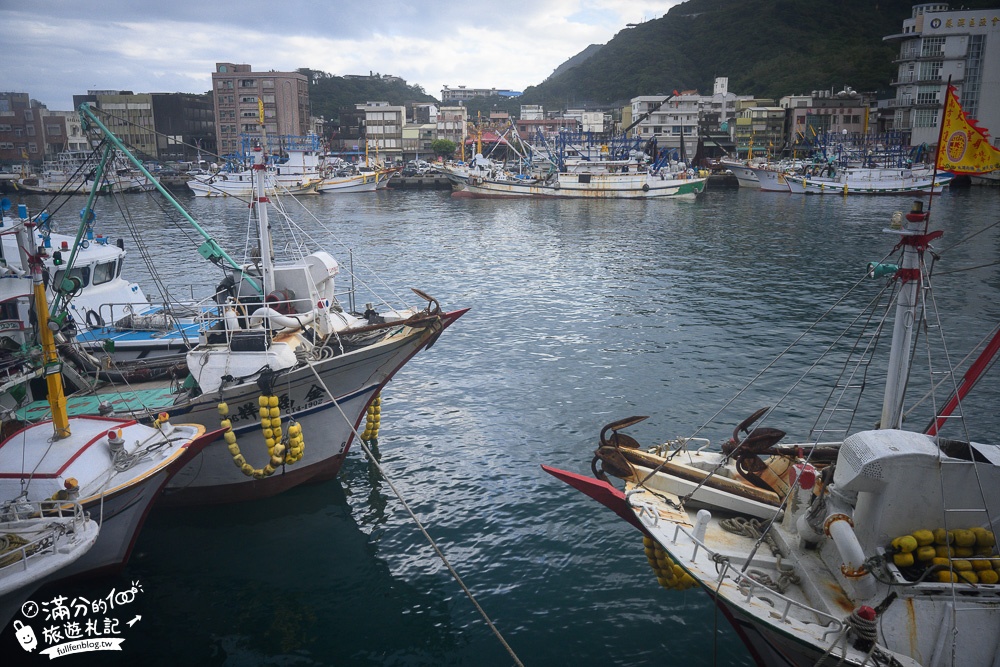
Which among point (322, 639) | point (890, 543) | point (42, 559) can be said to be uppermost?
point (890, 543)

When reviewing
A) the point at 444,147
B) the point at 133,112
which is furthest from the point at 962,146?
the point at 133,112

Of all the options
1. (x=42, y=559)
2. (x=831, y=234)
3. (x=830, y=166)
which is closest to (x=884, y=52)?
(x=830, y=166)

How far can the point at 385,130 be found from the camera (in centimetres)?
11238

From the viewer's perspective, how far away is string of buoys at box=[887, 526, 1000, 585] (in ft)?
23.3

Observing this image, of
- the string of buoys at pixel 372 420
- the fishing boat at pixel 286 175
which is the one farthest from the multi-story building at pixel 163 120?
the string of buoys at pixel 372 420

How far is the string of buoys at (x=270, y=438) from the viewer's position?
11844 millimetres

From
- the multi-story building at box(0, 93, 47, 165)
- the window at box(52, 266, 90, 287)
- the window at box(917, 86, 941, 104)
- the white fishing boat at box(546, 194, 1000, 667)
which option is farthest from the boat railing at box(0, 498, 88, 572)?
the multi-story building at box(0, 93, 47, 165)

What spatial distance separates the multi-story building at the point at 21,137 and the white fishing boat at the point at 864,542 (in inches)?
5034

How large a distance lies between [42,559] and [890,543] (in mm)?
9942

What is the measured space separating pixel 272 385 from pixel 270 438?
0.93m

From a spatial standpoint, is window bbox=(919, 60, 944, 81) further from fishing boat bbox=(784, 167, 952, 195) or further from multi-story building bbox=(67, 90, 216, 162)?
multi-story building bbox=(67, 90, 216, 162)

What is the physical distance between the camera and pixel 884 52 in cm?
12212

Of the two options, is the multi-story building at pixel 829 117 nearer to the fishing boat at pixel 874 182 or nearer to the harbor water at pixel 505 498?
the fishing boat at pixel 874 182

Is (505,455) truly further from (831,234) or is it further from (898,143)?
(898,143)
